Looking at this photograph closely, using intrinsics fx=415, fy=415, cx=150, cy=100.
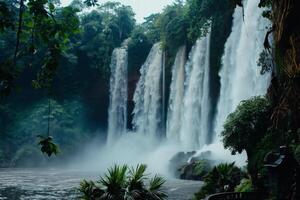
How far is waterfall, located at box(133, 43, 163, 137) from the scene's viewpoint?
39000 mm

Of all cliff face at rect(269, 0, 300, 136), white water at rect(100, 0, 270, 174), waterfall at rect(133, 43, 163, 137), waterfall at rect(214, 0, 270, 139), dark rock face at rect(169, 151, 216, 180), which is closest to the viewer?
cliff face at rect(269, 0, 300, 136)

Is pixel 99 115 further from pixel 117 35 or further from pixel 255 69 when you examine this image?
pixel 255 69

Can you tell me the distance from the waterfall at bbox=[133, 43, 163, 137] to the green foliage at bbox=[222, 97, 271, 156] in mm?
24008

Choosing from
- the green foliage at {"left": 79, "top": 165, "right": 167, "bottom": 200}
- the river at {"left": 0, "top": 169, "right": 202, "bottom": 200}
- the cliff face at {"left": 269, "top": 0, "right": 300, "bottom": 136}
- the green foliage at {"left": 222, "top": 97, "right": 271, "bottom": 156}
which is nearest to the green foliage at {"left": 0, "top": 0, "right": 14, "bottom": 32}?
the cliff face at {"left": 269, "top": 0, "right": 300, "bottom": 136}

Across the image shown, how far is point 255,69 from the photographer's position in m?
25.5

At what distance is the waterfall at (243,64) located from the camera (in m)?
25.3

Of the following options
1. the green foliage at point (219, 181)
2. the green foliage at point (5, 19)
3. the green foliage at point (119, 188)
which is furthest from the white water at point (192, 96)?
the green foliage at point (5, 19)

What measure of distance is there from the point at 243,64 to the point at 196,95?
6.74m

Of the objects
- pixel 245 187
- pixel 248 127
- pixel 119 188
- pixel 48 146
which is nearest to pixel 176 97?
pixel 248 127

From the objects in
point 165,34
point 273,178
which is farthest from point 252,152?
point 165,34

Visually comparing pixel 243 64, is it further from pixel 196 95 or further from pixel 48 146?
pixel 48 146

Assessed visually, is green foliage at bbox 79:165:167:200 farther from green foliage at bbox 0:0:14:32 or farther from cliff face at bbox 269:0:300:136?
green foliage at bbox 0:0:14:32

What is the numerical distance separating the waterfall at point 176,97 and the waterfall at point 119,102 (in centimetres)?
800

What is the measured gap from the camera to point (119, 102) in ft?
143
